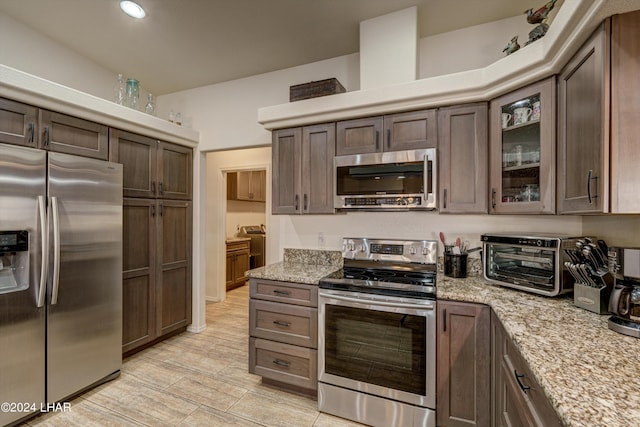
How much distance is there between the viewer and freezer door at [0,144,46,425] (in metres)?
1.81

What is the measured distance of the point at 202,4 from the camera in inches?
84.6

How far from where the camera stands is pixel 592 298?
145 cm

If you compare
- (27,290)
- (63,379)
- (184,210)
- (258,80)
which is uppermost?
(258,80)

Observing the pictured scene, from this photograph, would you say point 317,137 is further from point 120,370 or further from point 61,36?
point 120,370

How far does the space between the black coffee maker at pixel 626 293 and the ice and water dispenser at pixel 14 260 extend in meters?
3.22

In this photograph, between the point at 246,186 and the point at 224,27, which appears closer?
the point at 224,27

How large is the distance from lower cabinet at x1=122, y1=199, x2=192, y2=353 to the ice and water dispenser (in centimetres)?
80

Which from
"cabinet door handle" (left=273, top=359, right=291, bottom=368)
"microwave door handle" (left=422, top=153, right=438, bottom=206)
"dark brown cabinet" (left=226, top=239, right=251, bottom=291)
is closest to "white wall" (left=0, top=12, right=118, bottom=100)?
"dark brown cabinet" (left=226, top=239, right=251, bottom=291)

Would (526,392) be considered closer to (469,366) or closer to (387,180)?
(469,366)

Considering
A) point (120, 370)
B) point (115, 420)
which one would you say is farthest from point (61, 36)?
point (115, 420)

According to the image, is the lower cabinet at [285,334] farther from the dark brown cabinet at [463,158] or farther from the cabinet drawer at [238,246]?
the cabinet drawer at [238,246]

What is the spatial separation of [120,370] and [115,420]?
25.8 inches

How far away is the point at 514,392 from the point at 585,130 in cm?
125

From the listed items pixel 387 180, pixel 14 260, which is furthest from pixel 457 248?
pixel 14 260
